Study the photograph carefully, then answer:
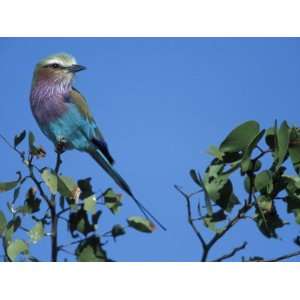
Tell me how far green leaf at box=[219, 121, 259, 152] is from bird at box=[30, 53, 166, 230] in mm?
518

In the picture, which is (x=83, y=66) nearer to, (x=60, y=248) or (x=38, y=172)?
(x=38, y=172)

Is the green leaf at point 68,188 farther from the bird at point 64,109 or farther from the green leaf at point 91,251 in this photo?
the bird at point 64,109

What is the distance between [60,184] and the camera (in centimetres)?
81

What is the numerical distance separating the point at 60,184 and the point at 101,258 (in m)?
0.13

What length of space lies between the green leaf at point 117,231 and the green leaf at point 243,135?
0.22 meters

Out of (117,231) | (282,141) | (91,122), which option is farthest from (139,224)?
(91,122)

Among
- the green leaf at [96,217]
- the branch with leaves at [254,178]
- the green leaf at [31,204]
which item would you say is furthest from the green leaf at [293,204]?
the green leaf at [31,204]

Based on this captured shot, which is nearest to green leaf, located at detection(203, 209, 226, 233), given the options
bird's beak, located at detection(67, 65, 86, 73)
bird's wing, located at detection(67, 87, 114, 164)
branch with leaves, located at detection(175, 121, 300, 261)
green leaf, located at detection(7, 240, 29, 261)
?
branch with leaves, located at detection(175, 121, 300, 261)

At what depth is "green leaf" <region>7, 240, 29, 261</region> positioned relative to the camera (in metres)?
0.77

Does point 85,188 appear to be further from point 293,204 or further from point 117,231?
point 293,204

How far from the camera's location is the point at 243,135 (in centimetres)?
73

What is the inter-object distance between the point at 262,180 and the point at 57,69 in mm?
804

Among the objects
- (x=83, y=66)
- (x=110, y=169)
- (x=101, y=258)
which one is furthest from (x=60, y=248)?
(x=83, y=66)

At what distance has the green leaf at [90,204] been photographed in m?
0.79
